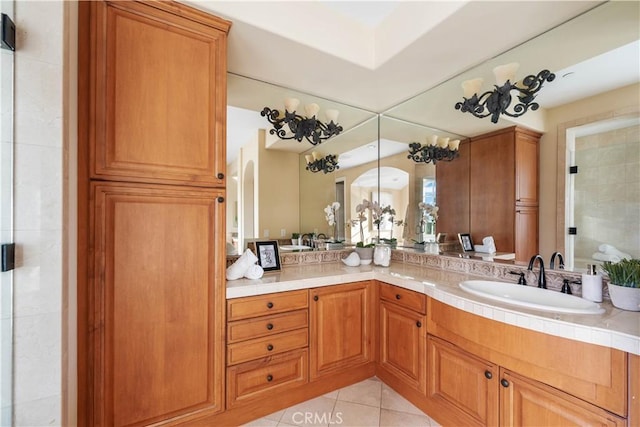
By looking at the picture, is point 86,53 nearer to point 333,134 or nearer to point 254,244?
point 254,244

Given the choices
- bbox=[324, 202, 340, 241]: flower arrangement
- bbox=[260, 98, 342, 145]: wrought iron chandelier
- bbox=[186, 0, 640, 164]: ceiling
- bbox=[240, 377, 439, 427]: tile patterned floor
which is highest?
bbox=[186, 0, 640, 164]: ceiling

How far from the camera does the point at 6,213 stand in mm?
924

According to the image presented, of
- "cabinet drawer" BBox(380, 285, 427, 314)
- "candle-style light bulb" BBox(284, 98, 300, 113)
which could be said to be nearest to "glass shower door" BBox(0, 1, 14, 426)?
"candle-style light bulb" BBox(284, 98, 300, 113)

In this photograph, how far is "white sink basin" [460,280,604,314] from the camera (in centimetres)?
119

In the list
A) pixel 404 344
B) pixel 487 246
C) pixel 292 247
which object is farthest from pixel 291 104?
pixel 404 344

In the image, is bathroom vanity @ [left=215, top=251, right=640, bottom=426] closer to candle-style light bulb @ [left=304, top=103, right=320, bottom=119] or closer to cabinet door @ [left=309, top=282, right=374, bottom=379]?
cabinet door @ [left=309, top=282, right=374, bottom=379]

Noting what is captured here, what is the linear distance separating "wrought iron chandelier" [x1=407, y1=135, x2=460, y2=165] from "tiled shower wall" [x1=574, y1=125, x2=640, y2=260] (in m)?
0.81

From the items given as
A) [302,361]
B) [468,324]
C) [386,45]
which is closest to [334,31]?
[386,45]

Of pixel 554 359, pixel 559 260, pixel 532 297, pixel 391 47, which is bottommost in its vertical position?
pixel 554 359

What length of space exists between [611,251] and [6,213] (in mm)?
2734

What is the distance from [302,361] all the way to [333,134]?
195 centimetres

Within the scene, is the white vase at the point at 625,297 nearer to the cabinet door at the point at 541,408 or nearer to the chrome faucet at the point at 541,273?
the chrome faucet at the point at 541,273

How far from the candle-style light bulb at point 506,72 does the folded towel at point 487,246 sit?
1.10 meters

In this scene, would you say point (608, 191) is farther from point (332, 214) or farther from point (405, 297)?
point (332, 214)
